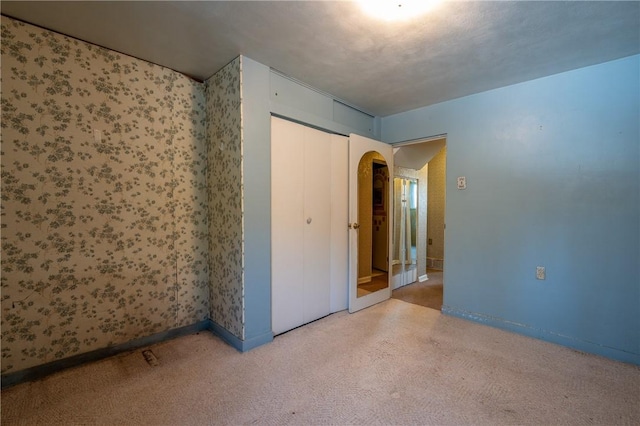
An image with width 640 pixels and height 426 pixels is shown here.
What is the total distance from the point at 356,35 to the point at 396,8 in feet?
1.11

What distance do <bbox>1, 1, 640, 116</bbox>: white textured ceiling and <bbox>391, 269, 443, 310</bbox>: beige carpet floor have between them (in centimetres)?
254

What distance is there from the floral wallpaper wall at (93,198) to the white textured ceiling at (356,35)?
228 mm

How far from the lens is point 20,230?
1.75m

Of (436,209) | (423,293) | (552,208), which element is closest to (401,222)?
(423,293)

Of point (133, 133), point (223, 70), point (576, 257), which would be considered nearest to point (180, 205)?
point (133, 133)

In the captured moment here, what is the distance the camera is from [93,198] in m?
2.01

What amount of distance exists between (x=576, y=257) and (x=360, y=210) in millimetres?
2047

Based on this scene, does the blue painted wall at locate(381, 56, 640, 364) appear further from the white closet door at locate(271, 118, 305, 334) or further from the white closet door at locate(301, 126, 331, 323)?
the white closet door at locate(271, 118, 305, 334)

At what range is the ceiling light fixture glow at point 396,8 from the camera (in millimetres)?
1560

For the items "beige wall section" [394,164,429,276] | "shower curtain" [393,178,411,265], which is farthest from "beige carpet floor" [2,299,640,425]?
"beige wall section" [394,164,429,276]

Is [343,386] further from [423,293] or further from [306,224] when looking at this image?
[423,293]

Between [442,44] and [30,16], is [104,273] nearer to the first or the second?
[30,16]

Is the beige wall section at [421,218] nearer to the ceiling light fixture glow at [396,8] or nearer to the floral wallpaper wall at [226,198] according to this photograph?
the ceiling light fixture glow at [396,8]

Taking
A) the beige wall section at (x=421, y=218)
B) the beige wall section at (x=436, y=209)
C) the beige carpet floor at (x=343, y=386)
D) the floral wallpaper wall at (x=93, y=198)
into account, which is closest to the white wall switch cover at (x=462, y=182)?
the beige wall section at (x=421, y=218)
